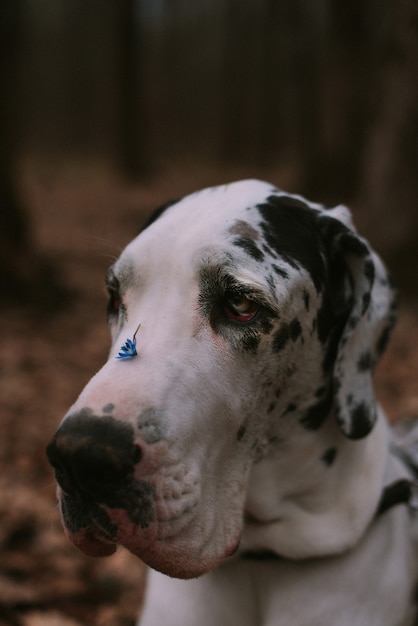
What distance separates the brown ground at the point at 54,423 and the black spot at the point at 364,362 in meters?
0.96

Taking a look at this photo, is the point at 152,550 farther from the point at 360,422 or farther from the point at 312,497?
the point at 360,422

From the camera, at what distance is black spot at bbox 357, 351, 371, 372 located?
8.35 feet

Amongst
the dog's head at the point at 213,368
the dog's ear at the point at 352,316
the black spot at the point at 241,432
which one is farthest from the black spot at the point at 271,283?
the black spot at the point at 241,432

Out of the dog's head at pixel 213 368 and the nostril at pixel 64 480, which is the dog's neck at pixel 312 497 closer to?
the dog's head at pixel 213 368

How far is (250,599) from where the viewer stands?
102 inches

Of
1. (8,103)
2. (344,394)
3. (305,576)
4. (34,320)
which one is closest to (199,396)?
(344,394)

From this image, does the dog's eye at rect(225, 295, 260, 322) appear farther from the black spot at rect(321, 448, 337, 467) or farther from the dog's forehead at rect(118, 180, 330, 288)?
the black spot at rect(321, 448, 337, 467)

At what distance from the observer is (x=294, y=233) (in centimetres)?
245

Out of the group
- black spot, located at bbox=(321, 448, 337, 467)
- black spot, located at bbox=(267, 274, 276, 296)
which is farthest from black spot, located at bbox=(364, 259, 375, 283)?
black spot, located at bbox=(321, 448, 337, 467)

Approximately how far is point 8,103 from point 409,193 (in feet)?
14.7

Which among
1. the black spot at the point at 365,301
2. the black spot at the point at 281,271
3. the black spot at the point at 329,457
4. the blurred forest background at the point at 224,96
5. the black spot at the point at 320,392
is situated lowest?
the blurred forest background at the point at 224,96

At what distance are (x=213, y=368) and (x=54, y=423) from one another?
3.71m

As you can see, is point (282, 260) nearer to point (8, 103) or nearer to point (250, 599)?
point (250, 599)

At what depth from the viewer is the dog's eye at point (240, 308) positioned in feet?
7.39
